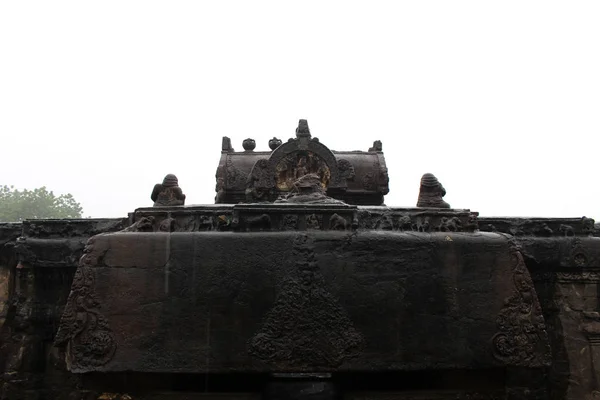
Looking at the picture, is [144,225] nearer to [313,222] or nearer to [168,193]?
[168,193]

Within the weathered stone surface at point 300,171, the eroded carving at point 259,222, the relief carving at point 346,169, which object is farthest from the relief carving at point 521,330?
the relief carving at point 346,169

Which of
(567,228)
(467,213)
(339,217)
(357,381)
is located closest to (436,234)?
(467,213)

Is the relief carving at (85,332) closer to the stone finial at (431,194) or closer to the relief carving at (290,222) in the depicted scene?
the relief carving at (290,222)

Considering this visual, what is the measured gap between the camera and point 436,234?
4316 millimetres

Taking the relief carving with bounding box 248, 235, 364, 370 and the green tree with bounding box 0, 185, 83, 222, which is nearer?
the relief carving with bounding box 248, 235, 364, 370

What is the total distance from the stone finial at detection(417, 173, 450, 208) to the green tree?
3056 cm

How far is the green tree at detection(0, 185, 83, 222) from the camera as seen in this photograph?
3116 centimetres

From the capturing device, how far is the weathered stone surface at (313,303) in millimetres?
3967

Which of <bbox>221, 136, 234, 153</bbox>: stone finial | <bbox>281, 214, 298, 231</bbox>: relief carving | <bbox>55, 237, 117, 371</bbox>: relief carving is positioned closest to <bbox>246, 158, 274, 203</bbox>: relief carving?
<bbox>221, 136, 234, 153</bbox>: stone finial

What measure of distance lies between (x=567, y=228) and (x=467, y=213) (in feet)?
7.18

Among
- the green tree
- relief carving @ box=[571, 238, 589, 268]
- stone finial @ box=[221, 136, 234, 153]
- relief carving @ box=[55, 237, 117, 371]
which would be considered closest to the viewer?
Result: relief carving @ box=[55, 237, 117, 371]

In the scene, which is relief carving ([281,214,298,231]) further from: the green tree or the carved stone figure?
the green tree

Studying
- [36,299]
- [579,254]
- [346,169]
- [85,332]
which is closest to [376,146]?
[346,169]

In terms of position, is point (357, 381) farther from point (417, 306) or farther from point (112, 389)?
point (112, 389)
